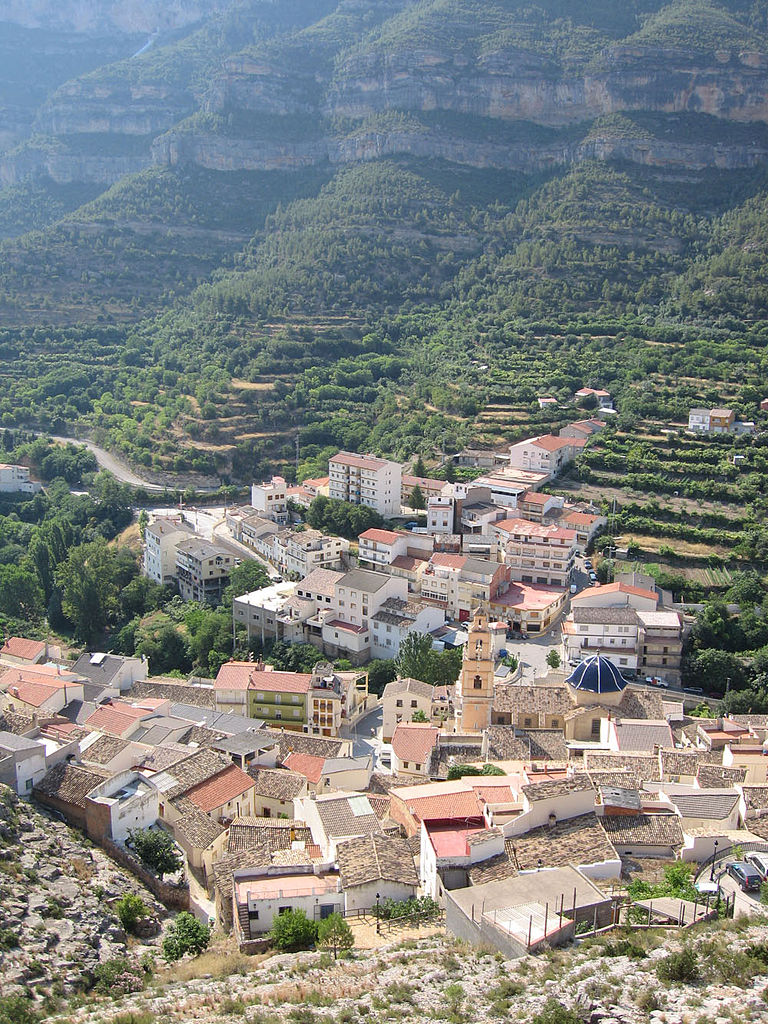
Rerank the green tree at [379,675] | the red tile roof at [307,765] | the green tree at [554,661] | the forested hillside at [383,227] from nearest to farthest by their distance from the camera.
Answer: the red tile roof at [307,765], the green tree at [554,661], the green tree at [379,675], the forested hillside at [383,227]

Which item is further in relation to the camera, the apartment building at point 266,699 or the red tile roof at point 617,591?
the red tile roof at point 617,591

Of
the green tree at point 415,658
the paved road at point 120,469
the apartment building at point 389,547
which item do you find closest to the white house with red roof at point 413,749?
the green tree at point 415,658

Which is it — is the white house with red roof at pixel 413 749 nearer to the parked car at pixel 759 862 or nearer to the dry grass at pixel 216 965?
the dry grass at pixel 216 965

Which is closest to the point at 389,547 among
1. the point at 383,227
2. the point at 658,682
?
the point at 658,682

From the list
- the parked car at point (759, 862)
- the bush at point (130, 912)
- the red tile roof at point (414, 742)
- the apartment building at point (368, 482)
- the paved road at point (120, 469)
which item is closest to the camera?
the parked car at point (759, 862)

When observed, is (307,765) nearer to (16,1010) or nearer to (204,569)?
(16,1010)

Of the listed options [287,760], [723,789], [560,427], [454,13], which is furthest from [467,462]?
[454,13]
